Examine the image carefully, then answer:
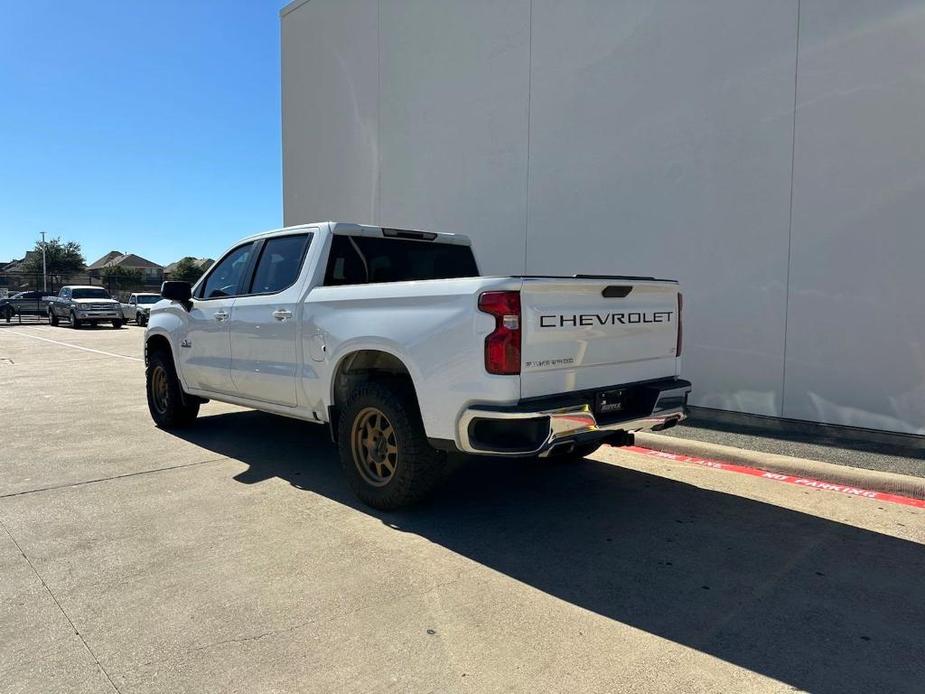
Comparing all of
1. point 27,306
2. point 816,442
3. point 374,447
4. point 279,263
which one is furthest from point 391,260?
point 27,306

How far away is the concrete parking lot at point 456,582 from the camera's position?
2656mm

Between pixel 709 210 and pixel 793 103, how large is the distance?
1352mm

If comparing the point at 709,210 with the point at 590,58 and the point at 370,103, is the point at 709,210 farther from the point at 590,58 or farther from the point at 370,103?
the point at 370,103

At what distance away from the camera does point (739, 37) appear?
6.99m

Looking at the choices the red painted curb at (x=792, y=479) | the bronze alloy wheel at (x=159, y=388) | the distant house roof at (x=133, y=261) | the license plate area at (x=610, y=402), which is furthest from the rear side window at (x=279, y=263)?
the distant house roof at (x=133, y=261)

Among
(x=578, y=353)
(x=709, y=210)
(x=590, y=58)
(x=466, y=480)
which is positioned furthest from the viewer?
(x=590, y=58)

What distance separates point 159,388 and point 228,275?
1.94m

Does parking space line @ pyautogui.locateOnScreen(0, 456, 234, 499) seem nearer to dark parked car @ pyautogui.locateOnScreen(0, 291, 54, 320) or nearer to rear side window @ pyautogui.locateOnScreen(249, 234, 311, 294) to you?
rear side window @ pyautogui.locateOnScreen(249, 234, 311, 294)

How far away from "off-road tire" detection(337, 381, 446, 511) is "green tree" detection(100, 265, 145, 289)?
3065 inches

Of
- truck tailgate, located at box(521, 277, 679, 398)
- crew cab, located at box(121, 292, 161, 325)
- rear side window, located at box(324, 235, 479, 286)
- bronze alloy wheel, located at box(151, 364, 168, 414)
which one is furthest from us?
crew cab, located at box(121, 292, 161, 325)

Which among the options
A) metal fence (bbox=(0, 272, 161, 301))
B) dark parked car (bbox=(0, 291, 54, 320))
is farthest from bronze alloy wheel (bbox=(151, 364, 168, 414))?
metal fence (bbox=(0, 272, 161, 301))

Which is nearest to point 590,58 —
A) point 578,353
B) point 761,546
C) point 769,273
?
point 769,273

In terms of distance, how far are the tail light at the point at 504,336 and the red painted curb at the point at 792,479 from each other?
314 centimetres

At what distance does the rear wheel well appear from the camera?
4.38m
